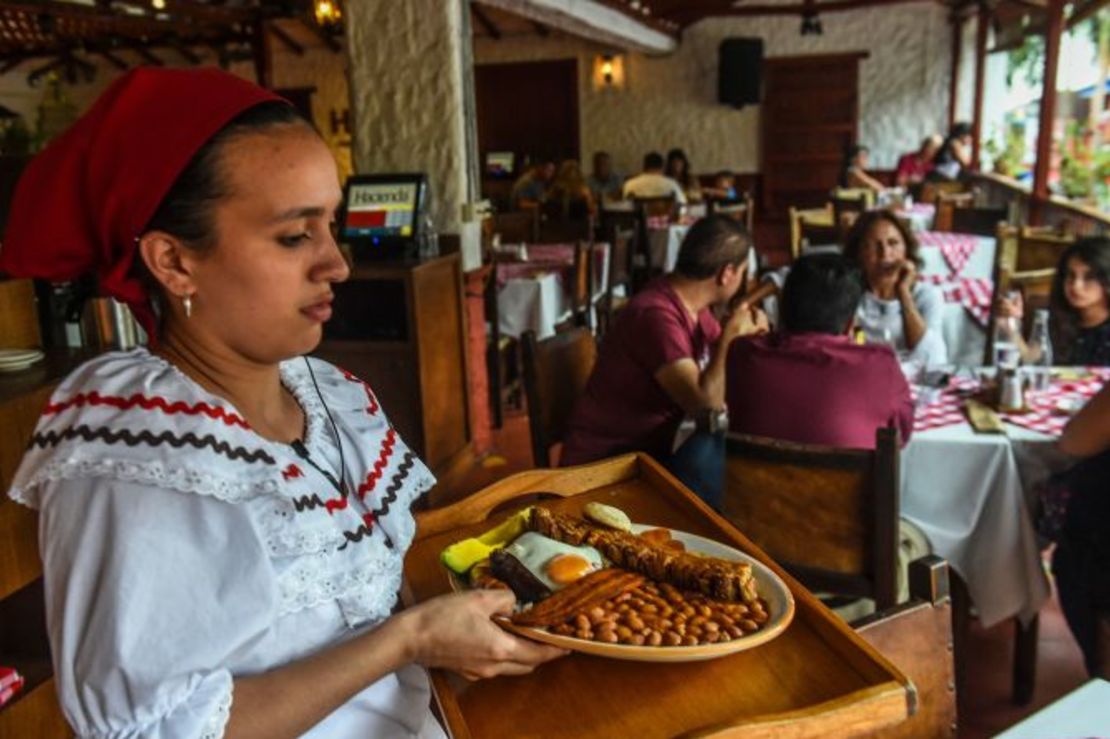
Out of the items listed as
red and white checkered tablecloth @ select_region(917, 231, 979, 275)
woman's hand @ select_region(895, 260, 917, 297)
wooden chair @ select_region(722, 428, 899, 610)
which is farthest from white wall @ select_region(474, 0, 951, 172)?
wooden chair @ select_region(722, 428, 899, 610)

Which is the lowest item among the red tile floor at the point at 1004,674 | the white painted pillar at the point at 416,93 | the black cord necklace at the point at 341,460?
the red tile floor at the point at 1004,674

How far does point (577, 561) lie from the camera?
1095mm

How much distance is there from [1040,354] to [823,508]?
1353mm

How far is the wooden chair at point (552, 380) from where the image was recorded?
266cm

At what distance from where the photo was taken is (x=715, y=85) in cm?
1177

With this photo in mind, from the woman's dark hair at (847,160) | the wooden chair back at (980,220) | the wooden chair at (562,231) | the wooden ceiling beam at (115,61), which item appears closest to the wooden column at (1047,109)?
the wooden chair back at (980,220)

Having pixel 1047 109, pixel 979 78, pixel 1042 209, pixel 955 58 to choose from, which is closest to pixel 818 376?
pixel 1042 209

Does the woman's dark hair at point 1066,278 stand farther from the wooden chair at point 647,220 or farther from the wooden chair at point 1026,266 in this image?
the wooden chair at point 647,220

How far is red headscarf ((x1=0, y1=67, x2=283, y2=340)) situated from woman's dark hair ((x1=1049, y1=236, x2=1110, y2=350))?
2995mm

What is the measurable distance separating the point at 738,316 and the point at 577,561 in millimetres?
1688

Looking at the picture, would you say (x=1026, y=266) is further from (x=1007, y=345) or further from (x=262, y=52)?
(x=262, y=52)

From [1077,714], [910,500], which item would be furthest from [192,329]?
[910,500]

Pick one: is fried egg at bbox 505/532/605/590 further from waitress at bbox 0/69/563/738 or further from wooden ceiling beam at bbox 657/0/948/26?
wooden ceiling beam at bbox 657/0/948/26

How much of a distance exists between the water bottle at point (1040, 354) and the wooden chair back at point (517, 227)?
4.57 metres
